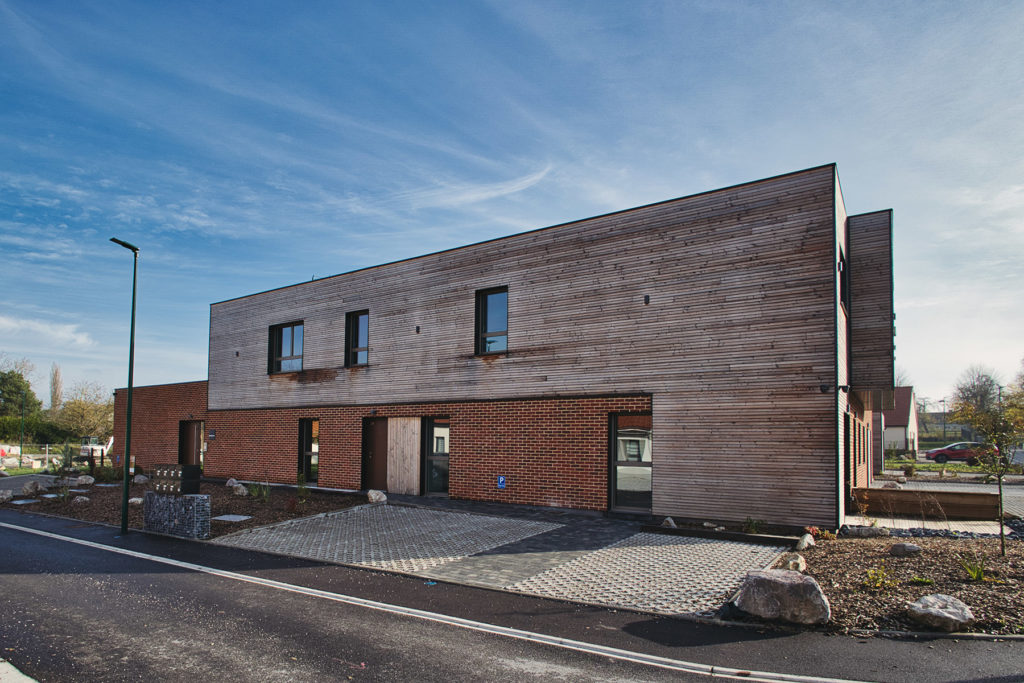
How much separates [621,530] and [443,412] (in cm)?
669

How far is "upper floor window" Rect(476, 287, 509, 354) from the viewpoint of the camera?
16.1 meters

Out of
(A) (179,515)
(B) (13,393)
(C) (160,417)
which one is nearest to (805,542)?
(A) (179,515)

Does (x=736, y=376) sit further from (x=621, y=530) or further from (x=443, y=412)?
(x=443, y=412)

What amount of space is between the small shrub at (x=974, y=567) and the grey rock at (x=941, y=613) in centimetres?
156

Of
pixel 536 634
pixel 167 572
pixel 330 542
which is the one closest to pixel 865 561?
pixel 536 634

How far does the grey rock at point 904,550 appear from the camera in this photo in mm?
9055

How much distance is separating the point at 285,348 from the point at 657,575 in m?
16.8

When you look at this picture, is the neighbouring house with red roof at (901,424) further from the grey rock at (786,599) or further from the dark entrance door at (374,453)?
the grey rock at (786,599)

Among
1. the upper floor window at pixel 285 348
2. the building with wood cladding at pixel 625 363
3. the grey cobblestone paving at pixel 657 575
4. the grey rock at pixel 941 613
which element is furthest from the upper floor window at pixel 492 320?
the grey rock at pixel 941 613

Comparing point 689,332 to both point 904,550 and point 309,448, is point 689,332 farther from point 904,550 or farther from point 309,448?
point 309,448

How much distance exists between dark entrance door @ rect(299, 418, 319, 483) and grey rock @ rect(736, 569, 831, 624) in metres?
16.2

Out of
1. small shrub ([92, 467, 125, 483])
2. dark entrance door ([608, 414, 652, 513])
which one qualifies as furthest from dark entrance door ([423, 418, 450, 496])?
small shrub ([92, 467, 125, 483])

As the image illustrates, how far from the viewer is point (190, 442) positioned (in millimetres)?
25141

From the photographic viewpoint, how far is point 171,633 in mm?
6344
